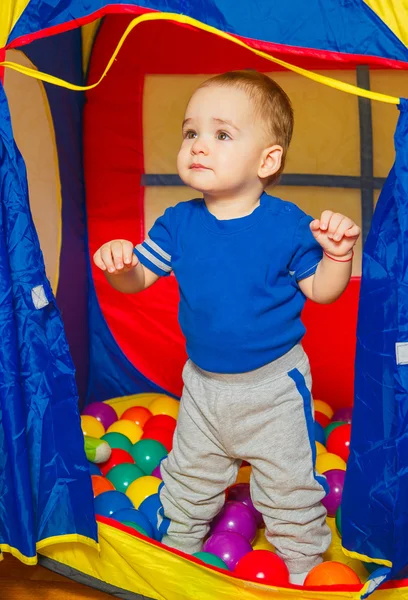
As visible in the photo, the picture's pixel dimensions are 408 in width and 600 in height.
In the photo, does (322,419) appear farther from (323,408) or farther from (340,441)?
(340,441)

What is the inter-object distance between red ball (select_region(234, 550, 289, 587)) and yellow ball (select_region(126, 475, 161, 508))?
0.29 m

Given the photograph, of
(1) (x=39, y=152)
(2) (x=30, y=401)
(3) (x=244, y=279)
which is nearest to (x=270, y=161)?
(3) (x=244, y=279)

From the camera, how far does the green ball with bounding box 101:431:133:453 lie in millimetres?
1948

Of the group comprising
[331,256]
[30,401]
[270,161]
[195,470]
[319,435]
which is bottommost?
[319,435]

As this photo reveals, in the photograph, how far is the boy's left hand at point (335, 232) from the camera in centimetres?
121

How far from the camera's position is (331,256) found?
128cm

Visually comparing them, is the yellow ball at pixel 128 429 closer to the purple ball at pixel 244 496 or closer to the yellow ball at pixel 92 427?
the yellow ball at pixel 92 427

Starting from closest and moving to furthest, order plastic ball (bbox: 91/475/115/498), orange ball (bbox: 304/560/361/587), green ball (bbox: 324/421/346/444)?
1. orange ball (bbox: 304/560/361/587)
2. plastic ball (bbox: 91/475/115/498)
3. green ball (bbox: 324/421/346/444)

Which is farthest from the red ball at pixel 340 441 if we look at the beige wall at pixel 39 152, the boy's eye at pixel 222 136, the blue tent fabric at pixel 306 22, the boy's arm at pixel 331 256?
the blue tent fabric at pixel 306 22

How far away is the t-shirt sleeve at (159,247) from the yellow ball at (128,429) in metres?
0.68

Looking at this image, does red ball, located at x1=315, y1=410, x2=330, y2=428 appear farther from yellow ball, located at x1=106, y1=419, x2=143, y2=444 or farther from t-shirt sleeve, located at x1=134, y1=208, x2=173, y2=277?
t-shirt sleeve, located at x1=134, y1=208, x2=173, y2=277

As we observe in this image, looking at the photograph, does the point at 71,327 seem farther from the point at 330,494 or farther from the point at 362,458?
the point at 362,458

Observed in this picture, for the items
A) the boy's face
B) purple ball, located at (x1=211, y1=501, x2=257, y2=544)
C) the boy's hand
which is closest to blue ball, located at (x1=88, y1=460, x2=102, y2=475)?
purple ball, located at (x1=211, y1=501, x2=257, y2=544)

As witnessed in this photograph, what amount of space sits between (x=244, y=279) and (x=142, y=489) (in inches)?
23.5
